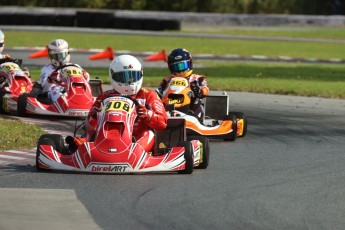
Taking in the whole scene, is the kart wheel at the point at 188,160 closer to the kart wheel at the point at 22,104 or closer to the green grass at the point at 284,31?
the kart wheel at the point at 22,104

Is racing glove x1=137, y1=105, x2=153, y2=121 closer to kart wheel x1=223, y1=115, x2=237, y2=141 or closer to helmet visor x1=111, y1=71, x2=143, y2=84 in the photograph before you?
helmet visor x1=111, y1=71, x2=143, y2=84

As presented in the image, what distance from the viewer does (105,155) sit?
898 centimetres

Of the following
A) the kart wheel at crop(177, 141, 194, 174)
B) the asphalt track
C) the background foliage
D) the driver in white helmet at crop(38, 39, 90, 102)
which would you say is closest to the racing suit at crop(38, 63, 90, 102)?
the driver in white helmet at crop(38, 39, 90, 102)

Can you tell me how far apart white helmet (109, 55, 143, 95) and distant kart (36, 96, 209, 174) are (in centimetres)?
35

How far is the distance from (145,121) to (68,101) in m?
4.50

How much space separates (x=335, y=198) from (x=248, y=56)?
21.8 metres

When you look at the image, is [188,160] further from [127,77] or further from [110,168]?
[127,77]

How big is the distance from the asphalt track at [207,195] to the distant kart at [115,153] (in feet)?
0.29

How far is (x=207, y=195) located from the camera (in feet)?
26.3

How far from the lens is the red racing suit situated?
9680 millimetres

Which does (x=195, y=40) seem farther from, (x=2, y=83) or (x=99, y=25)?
(x=2, y=83)

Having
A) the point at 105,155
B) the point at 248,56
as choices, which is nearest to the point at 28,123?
the point at 105,155

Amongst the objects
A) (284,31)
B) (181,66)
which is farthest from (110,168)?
(284,31)

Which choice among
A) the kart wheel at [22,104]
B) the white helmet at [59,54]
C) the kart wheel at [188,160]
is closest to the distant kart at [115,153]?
the kart wheel at [188,160]
